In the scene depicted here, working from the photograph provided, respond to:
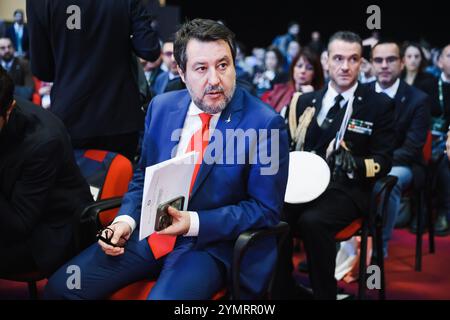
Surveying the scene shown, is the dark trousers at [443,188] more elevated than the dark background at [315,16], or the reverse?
the dark background at [315,16]

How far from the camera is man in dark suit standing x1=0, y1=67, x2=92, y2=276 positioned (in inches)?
95.6

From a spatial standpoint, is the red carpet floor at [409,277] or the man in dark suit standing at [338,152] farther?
the red carpet floor at [409,277]

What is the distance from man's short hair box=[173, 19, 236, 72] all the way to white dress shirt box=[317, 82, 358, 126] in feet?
4.43

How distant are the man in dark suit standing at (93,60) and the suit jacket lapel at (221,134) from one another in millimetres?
991

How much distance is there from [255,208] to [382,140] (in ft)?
4.89

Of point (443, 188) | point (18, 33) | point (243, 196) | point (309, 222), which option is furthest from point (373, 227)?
point (18, 33)

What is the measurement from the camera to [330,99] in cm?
363

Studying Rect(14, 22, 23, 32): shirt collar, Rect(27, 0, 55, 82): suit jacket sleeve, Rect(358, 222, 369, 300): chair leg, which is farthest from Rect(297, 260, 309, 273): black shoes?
Rect(14, 22, 23, 32): shirt collar

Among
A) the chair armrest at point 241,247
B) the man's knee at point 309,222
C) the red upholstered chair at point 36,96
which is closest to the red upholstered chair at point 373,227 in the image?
the man's knee at point 309,222

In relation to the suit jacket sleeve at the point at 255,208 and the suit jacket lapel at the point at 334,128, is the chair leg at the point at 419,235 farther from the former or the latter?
the suit jacket sleeve at the point at 255,208

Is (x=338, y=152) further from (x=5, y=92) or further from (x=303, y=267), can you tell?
(x=5, y=92)

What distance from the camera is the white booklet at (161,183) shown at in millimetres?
1878

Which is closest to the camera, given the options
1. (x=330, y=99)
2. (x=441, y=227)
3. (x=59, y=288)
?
(x=59, y=288)
